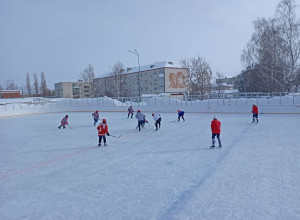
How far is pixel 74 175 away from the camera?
228 inches

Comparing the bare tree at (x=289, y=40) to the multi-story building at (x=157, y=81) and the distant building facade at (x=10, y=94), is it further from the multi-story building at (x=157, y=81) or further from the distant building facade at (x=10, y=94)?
the distant building facade at (x=10, y=94)

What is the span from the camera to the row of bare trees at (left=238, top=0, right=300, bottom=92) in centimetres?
2216

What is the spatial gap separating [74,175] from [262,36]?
27144mm

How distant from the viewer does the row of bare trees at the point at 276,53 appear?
22.2m

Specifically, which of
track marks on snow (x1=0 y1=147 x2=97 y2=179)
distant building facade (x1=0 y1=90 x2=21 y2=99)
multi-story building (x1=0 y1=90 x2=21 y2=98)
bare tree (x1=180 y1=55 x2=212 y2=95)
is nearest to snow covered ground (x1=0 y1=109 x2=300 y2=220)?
track marks on snow (x1=0 y1=147 x2=97 y2=179)

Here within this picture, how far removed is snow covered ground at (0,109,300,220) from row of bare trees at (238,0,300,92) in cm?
1674

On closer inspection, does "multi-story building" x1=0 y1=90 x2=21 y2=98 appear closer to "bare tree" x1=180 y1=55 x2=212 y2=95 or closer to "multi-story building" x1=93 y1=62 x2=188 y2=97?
"multi-story building" x1=93 y1=62 x2=188 y2=97

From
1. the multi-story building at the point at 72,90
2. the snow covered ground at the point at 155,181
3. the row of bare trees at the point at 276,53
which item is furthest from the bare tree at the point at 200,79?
the multi-story building at the point at 72,90

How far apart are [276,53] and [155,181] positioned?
24874 millimetres

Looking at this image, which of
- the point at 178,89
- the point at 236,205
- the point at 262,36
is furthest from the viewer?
the point at 178,89

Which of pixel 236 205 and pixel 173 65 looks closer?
pixel 236 205

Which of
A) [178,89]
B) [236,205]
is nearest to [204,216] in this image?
[236,205]

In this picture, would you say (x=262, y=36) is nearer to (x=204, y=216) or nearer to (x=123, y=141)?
(x=123, y=141)

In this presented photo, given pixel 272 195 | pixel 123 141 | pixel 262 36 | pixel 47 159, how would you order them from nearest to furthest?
pixel 272 195
pixel 47 159
pixel 123 141
pixel 262 36
